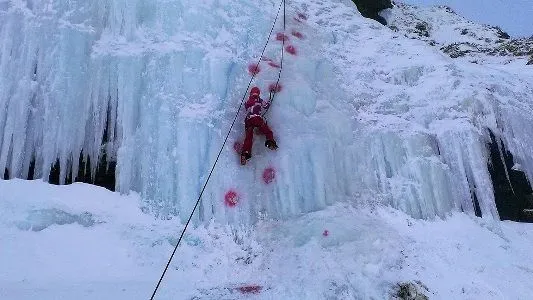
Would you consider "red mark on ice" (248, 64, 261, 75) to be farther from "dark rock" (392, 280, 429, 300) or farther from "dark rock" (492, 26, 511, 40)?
"dark rock" (492, 26, 511, 40)

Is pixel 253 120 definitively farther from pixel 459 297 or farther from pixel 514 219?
pixel 514 219

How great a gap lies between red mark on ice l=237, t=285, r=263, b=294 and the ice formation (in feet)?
5.06

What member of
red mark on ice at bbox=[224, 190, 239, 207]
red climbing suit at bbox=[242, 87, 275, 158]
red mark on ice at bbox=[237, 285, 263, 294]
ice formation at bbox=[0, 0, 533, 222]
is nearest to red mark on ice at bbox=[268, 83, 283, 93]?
ice formation at bbox=[0, 0, 533, 222]

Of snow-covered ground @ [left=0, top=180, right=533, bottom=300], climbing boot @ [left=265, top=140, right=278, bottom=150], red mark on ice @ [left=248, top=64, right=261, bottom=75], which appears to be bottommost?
snow-covered ground @ [left=0, top=180, right=533, bottom=300]

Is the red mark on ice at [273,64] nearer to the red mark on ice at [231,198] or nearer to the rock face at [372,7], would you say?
the red mark on ice at [231,198]

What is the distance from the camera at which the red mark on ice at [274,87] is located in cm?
990

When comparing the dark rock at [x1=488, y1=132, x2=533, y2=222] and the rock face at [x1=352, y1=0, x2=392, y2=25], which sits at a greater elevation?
the rock face at [x1=352, y1=0, x2=392, y2=25]

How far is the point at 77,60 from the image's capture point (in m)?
8.83

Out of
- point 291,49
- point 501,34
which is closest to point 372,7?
point 501,34

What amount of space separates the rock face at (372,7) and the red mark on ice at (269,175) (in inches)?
549

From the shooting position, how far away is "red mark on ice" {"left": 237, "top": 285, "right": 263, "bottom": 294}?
685 cm

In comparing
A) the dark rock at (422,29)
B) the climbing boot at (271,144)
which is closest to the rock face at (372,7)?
the dark rock at (422,29)

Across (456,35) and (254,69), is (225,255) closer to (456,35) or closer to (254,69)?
(254,69)

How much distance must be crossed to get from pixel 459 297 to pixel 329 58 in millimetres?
6250
